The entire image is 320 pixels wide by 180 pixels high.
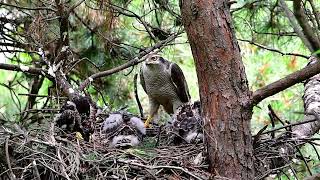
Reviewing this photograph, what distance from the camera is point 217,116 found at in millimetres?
2197

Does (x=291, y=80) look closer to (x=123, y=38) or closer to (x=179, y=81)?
(x=179, y=81)

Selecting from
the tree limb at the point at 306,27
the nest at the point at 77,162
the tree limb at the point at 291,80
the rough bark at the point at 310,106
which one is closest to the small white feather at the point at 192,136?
the nest at the point at 77,162

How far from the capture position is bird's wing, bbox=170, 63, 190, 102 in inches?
126

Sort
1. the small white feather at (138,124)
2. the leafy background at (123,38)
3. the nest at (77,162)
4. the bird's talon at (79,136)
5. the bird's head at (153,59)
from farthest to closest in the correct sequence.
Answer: the leafy background at (123,38), the bird's head at (153,59), the small white feather at (138,124), the bird's talon at (79,136), the nest at (77,162)

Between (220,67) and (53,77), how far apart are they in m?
1.17

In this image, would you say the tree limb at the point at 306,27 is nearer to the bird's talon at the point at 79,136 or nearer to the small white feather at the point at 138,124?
the bird's talon at the point at 79,136

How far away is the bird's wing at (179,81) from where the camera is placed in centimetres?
320

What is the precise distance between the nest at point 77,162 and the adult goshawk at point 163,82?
2.70 feet

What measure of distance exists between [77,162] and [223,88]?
24.9 inches

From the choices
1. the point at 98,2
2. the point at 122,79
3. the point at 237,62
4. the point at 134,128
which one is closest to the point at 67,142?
the point at 134,128

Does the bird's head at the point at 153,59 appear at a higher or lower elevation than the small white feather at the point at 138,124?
higher

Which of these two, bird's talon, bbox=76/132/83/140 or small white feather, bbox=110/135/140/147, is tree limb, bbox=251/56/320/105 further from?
bird's talon, bbox=76/132/83/140

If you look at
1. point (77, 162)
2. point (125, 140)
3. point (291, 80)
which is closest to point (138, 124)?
point (125, 140)

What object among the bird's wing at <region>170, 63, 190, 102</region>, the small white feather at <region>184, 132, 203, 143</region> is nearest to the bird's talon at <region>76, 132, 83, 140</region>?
the small white feather at <region>184, 132, 203, 143</region>
